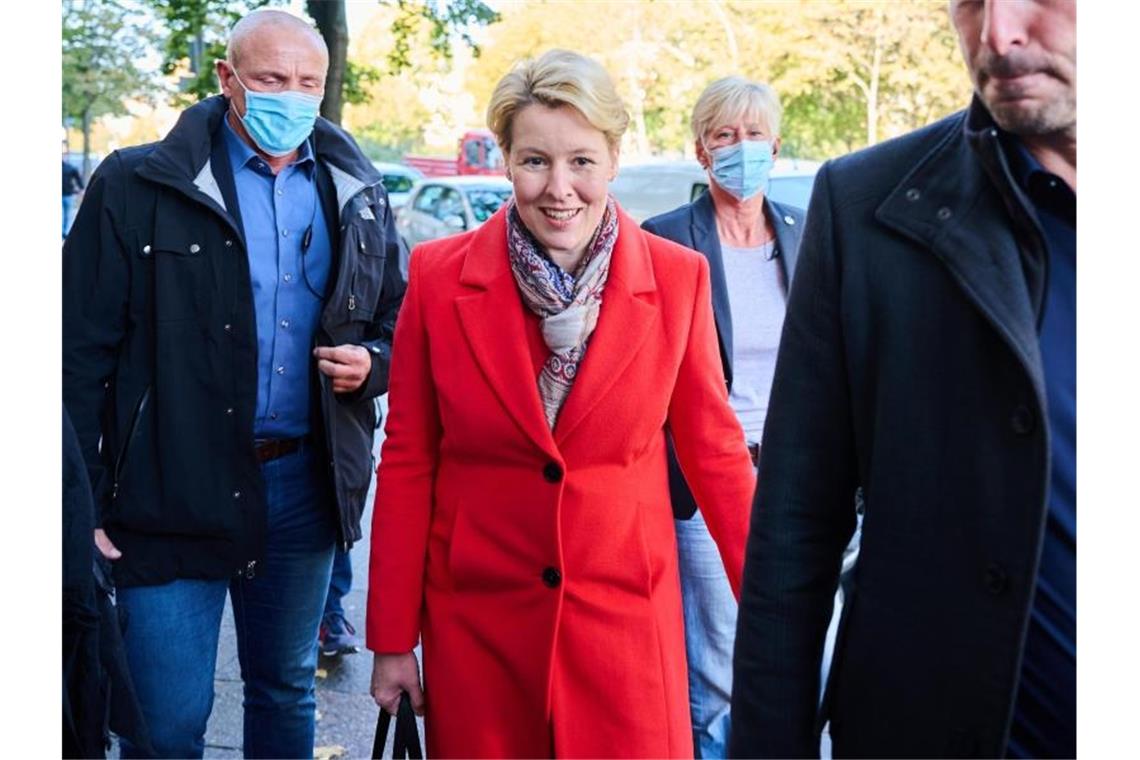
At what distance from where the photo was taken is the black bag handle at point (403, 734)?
2877mm

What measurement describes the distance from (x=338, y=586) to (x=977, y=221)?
464 centimetres

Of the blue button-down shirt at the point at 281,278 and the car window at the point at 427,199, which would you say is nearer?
the blue button-down shirt at the point at 281,278

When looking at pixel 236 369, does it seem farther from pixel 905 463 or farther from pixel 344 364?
pixel 905 463

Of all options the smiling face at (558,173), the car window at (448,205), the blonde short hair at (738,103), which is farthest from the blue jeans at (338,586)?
the car window at (448,205)

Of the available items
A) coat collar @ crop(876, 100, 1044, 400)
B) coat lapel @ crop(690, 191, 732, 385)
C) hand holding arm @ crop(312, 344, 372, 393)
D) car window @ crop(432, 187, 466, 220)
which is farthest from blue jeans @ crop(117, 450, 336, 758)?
car window @ crop(432, 187, 466, 220)

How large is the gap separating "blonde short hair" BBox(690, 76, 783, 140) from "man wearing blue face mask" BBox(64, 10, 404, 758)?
1.48 m

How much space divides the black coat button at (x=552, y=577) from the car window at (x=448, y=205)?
18.1 metres

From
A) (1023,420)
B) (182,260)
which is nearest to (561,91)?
(182,260)

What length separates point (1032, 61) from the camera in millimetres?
1727

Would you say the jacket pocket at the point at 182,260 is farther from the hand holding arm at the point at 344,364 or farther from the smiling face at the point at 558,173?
the smiling face at the point at 558,173

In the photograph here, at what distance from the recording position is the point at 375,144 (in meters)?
69.9

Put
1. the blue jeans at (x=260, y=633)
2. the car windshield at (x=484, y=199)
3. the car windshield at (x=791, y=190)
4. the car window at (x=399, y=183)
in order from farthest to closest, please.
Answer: the car window at (x=399, y=183)
the car windshield at (x=484, y=199)
the car windshield at (x=791, y=190)
the blue jeans at (x=260, y=633)

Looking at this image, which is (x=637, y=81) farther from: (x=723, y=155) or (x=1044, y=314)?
(x=1044, y=314)

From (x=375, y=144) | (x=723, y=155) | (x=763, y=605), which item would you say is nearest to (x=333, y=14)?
(x=723, y=155)
